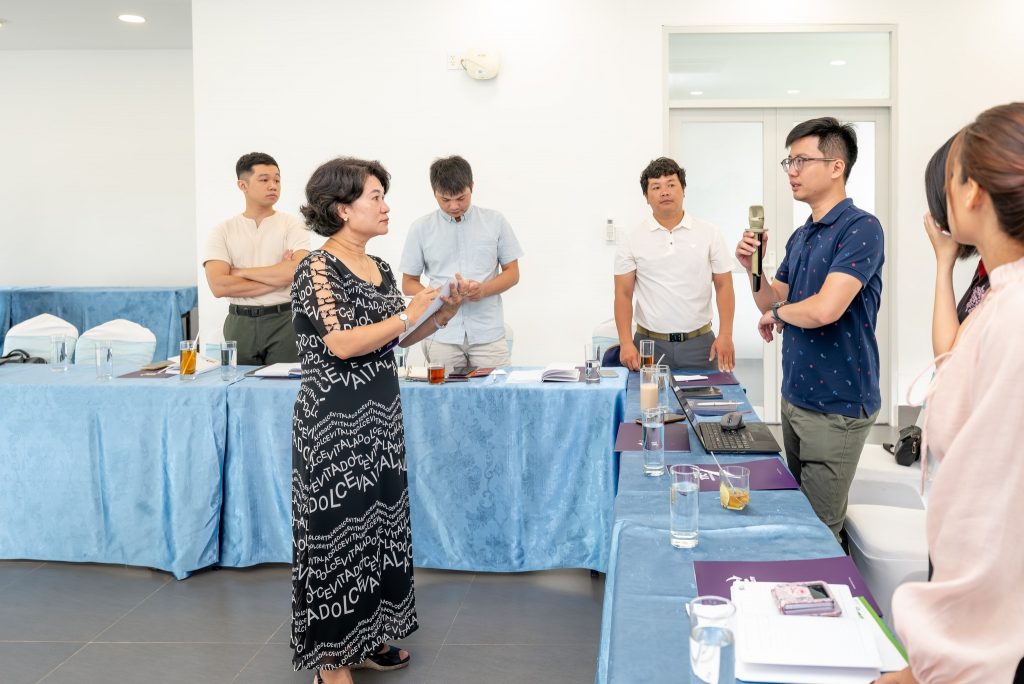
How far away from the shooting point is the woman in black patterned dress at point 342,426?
2.29 m

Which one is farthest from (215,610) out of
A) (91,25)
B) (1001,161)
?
(91,25)

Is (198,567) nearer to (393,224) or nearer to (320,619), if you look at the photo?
(320,619)

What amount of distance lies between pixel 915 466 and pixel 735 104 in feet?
10.5

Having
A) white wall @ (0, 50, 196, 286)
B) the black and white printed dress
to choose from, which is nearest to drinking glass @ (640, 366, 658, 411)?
the black and white printed dress

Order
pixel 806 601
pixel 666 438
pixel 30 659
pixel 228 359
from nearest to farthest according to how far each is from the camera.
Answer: pixel 806 601
pixel 666 438
pixel 30 659
pixel 228 359

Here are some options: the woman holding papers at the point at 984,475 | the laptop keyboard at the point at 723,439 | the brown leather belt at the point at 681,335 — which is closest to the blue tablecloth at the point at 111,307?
the brown leather belt at the point at 681,335

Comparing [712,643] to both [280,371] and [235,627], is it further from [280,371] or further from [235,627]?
[280,371]

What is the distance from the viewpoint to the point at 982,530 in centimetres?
91

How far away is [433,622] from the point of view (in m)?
2.94

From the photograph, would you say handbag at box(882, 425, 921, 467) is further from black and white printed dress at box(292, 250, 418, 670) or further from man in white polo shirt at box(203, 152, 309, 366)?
man in white polo shirt at box(203, 152, 309, 366)

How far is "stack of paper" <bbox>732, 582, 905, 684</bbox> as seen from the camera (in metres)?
1.13

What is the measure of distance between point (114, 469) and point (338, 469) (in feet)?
4.83

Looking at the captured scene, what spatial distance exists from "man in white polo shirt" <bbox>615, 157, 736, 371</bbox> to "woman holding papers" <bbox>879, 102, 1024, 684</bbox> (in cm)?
260

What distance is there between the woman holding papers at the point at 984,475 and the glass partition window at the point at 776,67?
4926 mm
